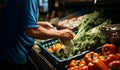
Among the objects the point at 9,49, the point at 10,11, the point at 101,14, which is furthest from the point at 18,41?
the point at 101,14

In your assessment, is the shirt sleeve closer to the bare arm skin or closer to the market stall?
the bare arm skin

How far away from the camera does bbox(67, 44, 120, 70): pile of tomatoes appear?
2721 millimetres

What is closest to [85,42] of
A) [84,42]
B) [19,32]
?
[84,42]

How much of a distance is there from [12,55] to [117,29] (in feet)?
5.27

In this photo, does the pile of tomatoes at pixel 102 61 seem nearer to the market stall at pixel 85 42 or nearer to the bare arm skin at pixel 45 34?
the market stall at pixel 85 42

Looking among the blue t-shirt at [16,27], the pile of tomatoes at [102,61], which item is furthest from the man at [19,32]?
the pile of tomatoes at [102,61]

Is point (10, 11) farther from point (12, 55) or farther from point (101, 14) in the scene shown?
point (101, 14)

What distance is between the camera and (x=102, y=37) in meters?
3.69

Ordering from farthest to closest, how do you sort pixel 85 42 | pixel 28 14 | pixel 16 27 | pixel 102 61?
1. pixel 85 42
2. pixel 16 27
3. pixel 28 14
4. pixel 102 61

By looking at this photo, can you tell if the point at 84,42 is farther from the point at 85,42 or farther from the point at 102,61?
the point at 102,61

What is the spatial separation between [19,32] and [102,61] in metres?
1.31

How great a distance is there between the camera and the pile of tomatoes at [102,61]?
2721mm

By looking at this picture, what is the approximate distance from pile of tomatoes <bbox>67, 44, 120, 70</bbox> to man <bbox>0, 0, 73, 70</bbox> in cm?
39

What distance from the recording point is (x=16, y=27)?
3.38m
